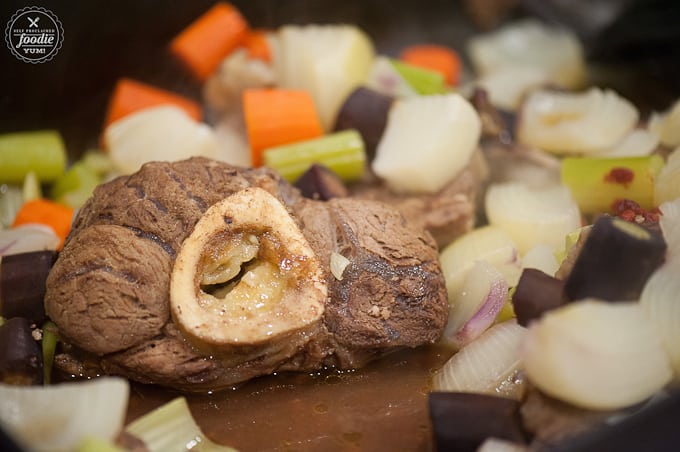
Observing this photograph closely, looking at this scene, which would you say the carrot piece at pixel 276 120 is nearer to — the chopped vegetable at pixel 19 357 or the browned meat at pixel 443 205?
the browned meat at pixel 443 205

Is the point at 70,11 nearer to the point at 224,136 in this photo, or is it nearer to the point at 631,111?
the point at 224,136

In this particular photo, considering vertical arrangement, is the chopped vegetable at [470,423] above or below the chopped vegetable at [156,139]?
below

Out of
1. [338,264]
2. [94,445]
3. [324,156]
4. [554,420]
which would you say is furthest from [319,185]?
[94,445]

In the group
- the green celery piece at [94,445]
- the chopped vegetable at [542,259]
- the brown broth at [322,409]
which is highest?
the green celery piece at [94,445]

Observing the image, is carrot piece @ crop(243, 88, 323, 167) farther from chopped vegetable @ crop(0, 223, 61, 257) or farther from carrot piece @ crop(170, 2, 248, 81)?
chopped vegetable @ crop(0, 223, 61, 257)

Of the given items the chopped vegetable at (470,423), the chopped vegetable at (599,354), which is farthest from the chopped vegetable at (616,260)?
the chopped vegetable at (470,423)
